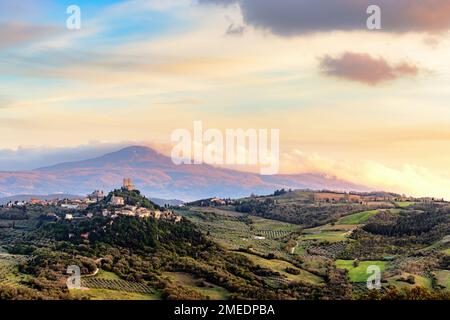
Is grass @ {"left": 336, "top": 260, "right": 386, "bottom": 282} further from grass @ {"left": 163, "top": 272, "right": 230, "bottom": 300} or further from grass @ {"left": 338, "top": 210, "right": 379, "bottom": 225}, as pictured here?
grass @ {"left": 338, "top": 210, "right": 379, "bottom": 225}

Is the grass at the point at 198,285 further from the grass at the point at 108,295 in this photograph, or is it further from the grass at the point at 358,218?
the grass at the point at 358,218

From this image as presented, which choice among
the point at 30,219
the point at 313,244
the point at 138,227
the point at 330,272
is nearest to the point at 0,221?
the point at 30,219

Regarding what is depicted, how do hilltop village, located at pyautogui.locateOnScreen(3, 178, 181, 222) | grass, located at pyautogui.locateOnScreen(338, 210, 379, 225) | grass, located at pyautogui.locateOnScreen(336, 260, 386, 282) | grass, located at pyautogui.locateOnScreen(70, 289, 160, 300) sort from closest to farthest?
grass, located at pyautogui.locateOnScreen(70, 289, 160, 300) → grass, located at pyautogui.locateOnScreen(336, 260, 386, 282) → hilltop village, located at pyautogui.locateOnScreen(3, 178, 181, 222) → grass, located at pyautogui.locateOnScreen(338, 210, 379, 225)

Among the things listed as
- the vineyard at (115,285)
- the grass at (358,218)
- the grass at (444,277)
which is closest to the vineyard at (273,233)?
the grass at (358,218)

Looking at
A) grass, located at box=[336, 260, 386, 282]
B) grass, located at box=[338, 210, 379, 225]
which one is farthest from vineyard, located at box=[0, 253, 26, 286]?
grass, located at box=[338, 210, 379, 225]

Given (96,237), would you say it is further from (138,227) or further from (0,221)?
(0,221)
